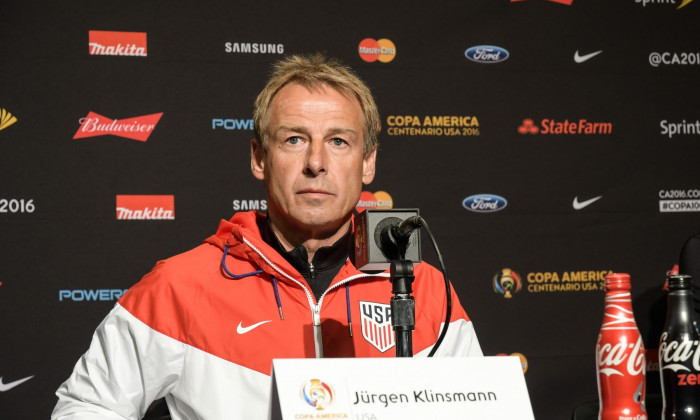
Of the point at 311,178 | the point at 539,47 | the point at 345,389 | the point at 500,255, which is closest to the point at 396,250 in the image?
the point at 345,389

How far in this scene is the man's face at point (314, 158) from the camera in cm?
142

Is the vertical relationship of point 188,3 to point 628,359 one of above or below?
above

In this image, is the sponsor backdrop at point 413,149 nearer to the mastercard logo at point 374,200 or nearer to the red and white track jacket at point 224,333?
the mastercard logo at point 374,200

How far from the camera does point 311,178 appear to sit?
142 cm

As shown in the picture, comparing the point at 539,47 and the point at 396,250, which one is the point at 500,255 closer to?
the point at 539,47

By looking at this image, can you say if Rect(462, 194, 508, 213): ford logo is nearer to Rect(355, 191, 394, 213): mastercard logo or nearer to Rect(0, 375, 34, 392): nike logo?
Rect(355, 191, 394, 213): mastercard logo

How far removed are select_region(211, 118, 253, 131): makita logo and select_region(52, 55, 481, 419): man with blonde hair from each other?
1008 mm

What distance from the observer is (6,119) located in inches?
94.2

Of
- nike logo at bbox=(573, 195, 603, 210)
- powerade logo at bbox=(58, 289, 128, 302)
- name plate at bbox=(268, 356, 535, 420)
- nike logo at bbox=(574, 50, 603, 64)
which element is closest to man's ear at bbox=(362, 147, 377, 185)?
name plate at bbox=(268, 356, 535, 420)

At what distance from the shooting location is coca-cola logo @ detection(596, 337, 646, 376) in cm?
91

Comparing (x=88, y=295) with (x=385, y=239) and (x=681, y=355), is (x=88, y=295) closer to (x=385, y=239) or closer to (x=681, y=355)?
(x=385, y=239)

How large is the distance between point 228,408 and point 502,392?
701 mm

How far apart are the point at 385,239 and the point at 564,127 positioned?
82.1 inches

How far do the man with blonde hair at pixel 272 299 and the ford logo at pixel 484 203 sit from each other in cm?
115
